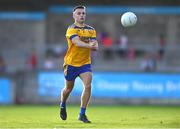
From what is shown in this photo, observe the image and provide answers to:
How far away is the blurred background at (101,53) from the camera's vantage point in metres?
29.8

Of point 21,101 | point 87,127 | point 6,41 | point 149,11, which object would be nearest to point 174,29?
point 149,11

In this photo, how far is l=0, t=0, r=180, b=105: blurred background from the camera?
29844 millimetres

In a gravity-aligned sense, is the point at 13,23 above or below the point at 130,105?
above

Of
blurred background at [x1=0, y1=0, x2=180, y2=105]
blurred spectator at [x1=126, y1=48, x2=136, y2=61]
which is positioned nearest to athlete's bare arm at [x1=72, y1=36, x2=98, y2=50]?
blurred background at [x1=0, y1=0, x2=180, y2=105]

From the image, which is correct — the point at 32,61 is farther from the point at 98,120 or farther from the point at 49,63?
the point at 98,120

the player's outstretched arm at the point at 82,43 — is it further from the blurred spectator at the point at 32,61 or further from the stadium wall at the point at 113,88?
the blurred spectator at the point at 32,61

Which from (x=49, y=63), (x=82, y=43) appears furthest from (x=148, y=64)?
(x=82, y=43)

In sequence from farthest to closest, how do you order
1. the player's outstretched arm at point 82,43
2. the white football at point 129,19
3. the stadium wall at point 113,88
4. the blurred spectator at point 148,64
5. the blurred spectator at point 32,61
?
the blurred spectator at point 32,61, the blurred spectator at point 148,64, the stadium wall at point 113,88, the white football at point 129,19, the player's outstretched arm at point 82,43

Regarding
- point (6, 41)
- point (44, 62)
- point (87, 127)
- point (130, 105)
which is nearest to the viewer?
point (87, 127)

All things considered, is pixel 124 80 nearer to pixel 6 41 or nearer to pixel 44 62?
pixel 44 62

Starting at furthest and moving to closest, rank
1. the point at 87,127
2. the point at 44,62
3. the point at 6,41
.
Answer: the point at 6,41
the point at 44,62
the point at 87,127

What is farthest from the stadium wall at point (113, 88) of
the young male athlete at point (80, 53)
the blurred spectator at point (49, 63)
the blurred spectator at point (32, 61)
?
the young male athlete at point (80, 53)

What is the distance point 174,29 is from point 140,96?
477 inches

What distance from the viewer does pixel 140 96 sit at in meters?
29.9
